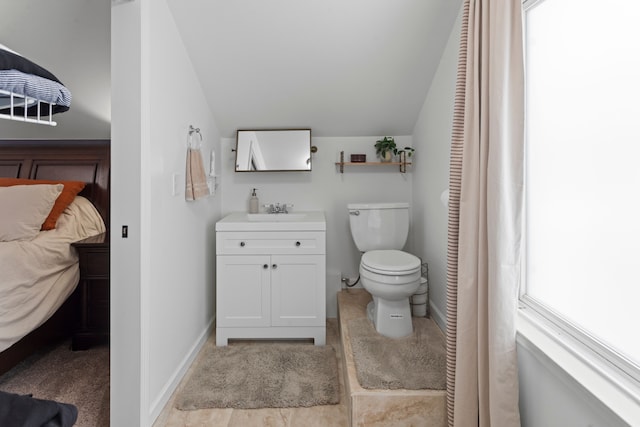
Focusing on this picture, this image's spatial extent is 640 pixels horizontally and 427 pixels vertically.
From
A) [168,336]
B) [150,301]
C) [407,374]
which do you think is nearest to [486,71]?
[407,374]

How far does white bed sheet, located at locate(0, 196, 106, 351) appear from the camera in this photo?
5.45ft

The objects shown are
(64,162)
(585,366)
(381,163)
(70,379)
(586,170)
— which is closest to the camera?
(585,366)

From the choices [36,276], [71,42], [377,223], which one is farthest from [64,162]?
[377,223]

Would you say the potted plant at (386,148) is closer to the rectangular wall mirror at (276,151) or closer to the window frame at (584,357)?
the rectangular wall mirror at (276,151)

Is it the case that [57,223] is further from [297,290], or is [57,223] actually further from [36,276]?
[297,290]

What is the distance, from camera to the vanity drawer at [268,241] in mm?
2426

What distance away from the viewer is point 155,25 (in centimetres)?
167

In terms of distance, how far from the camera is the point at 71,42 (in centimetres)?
194

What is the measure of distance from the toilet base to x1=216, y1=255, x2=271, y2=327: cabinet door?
827 millimetres

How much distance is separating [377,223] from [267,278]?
0.94 metres

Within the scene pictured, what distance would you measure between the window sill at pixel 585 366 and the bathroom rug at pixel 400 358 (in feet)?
1.83

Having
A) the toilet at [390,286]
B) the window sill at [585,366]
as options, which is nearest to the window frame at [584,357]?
the window sill at [585,366]

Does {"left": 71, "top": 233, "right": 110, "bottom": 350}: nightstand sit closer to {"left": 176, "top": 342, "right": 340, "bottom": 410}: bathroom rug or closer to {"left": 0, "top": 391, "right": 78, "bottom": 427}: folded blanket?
{"left": 176, "top": 342, "right": 340, "bottom": 410}: bathroom rug

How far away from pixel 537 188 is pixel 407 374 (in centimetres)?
106
